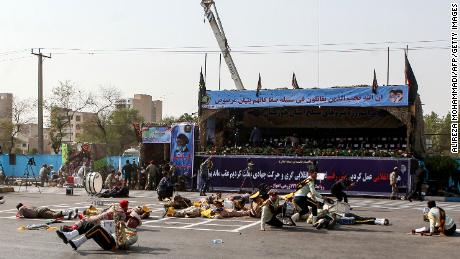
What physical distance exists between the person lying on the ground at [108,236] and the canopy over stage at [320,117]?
64.6 feet

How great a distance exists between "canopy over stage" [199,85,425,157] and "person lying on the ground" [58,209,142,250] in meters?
19.7

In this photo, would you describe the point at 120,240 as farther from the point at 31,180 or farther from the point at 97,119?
the point at 97,119

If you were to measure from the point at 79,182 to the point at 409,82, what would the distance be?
69.1 ft

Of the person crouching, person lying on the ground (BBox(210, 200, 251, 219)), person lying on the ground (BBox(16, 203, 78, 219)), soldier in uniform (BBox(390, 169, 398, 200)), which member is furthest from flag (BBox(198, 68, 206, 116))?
the person crouching

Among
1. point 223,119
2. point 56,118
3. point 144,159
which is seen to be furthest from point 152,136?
point 56,118

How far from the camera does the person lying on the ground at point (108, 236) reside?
1259cm

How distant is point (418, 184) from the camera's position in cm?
2762

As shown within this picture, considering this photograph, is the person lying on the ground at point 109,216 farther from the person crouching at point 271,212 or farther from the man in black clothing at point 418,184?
the man in black clothing at point 418,184

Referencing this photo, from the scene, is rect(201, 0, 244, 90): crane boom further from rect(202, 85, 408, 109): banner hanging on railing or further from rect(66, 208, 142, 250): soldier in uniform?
rect(66, 208, 142, 250): soldier in uniform

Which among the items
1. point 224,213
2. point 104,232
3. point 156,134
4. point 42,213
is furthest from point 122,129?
point 104,232

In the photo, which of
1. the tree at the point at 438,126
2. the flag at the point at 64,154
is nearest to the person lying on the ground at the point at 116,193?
the flag at the point at 64,154

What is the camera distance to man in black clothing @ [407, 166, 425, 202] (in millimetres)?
27269

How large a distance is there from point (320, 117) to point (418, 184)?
32.1ft

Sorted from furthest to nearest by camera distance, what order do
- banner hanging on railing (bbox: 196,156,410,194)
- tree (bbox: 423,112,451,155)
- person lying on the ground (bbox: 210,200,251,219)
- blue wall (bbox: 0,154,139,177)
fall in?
1. tree (bbox: 423,112,451,155)
2. blue wall (bbox: 0,154,139,177)
3. banner hanging on railing (bbox: 196,156,410,194)
4. person lying on the ground (bbox: 210,200,251,219)
